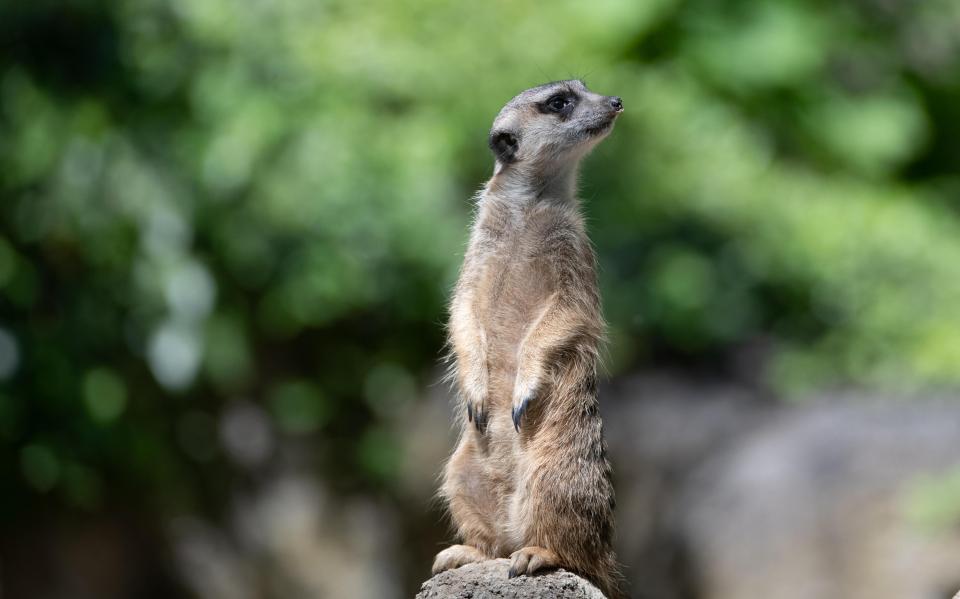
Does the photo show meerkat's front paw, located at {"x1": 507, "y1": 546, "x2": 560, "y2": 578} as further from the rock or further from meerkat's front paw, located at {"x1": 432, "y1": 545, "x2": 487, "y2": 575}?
meerkat's front paw, located at {"x1": 432, "y1": 545, "x2": 487, "y2": 575}

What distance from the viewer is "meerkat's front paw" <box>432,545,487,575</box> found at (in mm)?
2379

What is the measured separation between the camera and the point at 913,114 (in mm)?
7047

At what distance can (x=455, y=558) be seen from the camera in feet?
7.85

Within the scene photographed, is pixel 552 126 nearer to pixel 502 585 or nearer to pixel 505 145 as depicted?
pixel 505 145

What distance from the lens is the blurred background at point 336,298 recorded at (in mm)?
5457

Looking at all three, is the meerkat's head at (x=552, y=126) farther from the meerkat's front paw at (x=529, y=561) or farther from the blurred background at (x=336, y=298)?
the blurred background at (x=336, y=298)

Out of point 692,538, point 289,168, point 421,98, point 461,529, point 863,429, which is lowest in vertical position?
point 461,529

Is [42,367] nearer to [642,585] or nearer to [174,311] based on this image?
[174,311]

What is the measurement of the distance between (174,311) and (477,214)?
10.4 feet

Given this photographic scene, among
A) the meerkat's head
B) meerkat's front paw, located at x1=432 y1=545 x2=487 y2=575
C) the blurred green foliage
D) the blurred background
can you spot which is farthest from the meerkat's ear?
the blurred green foliage

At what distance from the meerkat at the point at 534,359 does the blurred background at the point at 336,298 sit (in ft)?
8.90

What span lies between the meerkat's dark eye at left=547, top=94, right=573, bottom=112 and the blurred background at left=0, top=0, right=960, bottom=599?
9.32 feet

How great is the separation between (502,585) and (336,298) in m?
3.48

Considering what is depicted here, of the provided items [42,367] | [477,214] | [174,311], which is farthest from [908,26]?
[477,214]
